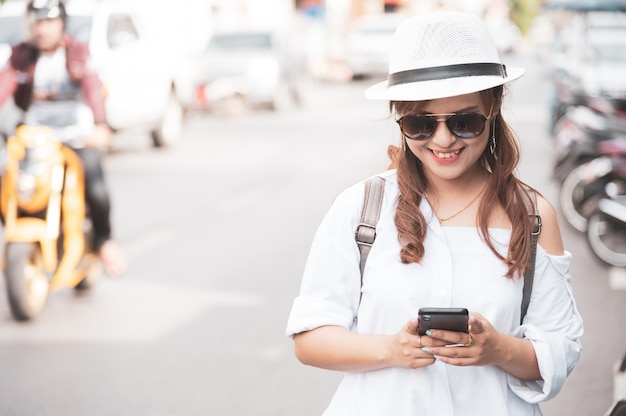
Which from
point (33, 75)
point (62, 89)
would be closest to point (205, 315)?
point (62, 89)

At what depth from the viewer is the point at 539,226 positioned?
213 centimetres

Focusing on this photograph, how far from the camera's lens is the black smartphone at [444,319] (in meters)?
1.90

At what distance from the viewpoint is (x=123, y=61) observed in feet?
45.4

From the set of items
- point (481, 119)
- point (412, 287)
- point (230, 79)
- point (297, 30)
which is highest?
point (481, 119)

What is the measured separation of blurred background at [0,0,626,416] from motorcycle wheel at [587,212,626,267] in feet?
0.04

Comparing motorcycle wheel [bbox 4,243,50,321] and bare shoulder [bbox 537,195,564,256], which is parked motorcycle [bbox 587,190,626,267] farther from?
bare shoulder [bbox 537,195,564,256]

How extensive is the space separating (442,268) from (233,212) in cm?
802

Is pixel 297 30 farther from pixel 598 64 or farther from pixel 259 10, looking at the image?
pixel 598 64

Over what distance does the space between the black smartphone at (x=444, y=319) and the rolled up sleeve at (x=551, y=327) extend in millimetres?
268

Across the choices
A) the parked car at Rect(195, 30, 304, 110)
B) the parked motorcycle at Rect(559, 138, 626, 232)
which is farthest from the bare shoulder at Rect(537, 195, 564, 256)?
the parked car at Rect(195, 30, 304, 110)

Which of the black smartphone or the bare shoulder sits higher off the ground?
the bare shoulder

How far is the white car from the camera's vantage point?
13.3 metres

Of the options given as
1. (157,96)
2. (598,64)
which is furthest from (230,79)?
(598,64)

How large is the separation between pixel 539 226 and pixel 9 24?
1295 cm
